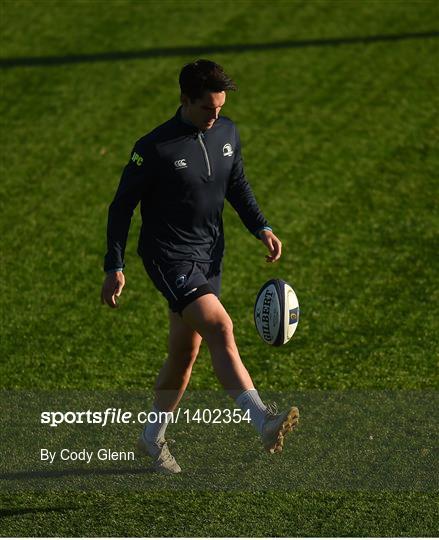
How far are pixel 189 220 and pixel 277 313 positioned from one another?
0.77 meters

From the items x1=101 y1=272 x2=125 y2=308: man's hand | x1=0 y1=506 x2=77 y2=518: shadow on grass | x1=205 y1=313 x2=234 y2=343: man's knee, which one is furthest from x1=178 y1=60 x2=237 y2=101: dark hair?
x1=0 y1=506 x2=77 y2=518: shadow on grass

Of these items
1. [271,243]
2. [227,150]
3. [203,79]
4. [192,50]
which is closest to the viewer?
[203,79]

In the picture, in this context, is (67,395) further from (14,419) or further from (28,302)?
(28,302)

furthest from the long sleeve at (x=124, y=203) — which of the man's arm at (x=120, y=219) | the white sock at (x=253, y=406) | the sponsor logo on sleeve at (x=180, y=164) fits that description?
the white sock at (x=253, y=406)

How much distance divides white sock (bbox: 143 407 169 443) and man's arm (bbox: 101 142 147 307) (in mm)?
1015

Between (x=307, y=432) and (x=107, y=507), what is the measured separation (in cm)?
173

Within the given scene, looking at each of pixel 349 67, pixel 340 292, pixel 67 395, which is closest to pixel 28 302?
pixel 67 395

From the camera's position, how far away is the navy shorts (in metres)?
7.03

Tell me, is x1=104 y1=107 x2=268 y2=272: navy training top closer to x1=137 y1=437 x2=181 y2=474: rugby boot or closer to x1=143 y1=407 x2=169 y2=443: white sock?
x1=143 y1=407 x2=169 y2=443: white sock

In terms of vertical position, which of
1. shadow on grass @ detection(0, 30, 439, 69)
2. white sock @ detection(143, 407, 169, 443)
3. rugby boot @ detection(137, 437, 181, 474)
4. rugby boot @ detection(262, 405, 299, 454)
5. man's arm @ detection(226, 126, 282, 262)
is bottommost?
rugby boot @ detection(137, 437, 181, 474)

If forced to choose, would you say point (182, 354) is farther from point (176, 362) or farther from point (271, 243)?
point (271, 243)

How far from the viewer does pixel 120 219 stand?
23.2 ft

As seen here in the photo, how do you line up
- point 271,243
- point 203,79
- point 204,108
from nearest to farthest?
point 203,79, point 204,108, point 271,243

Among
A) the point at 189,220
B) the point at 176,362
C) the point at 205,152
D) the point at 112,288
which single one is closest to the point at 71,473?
the point at 176,362
